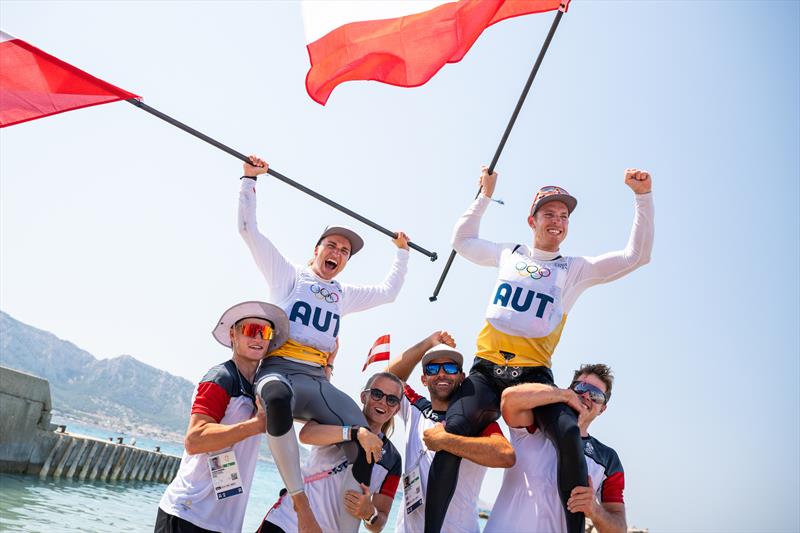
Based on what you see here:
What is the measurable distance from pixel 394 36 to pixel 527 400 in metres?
3.96

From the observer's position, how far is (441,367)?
534 cm

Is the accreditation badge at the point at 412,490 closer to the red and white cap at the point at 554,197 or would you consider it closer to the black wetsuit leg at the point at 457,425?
the black wetsuit leg at the point at 457,425

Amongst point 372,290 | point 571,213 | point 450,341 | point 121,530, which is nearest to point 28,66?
point 372,290

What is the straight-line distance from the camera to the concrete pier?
1818cm

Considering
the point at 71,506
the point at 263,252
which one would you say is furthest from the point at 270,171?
the point at 71,506

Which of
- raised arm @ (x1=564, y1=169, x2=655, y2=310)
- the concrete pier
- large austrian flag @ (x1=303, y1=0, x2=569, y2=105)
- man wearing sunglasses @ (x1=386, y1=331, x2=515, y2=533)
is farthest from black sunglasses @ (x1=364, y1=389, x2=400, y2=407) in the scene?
the concrete pier

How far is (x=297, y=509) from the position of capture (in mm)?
4273

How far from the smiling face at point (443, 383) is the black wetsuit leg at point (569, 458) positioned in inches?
47.8

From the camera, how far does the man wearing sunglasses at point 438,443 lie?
14.1 ft

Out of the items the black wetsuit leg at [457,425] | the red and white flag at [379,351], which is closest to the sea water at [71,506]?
the red and white flag at [379,351]

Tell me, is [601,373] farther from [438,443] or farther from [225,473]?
[225,473]

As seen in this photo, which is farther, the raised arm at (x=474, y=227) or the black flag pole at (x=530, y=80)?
the black flag pole at (x=530, y=80)

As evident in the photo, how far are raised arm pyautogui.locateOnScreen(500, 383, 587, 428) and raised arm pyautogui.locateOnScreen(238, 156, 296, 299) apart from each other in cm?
208

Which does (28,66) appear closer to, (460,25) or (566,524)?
(460,25)
